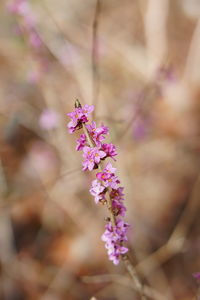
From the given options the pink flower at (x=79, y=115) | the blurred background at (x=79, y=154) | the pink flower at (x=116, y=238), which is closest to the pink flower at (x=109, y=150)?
the pink flower at (x=79, y=115)

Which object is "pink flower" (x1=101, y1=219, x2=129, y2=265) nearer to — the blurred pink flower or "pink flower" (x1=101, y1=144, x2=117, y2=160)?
"pink flower" (x1=101, y1=144, x2=117, y2=160)

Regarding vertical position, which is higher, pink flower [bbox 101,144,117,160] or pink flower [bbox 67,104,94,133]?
pink flower [bbox 67,104,94,133]

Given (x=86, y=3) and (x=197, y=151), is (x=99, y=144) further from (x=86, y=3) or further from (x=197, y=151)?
(x=86, y=3)

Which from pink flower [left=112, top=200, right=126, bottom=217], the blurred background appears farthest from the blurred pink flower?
pink flower [left=112, top=200, right=126, bottom=217]

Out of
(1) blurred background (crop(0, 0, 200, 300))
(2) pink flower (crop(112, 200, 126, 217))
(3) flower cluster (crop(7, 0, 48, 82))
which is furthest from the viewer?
(1) blurred background (crop(0, 0, 200, 300))

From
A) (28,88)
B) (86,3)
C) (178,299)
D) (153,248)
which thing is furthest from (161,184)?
(86,3)

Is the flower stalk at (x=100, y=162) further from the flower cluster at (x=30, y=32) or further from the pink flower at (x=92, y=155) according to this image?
the flower cluster at (x=30, y=32)

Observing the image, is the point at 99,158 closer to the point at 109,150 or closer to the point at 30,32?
the point at 109,150
